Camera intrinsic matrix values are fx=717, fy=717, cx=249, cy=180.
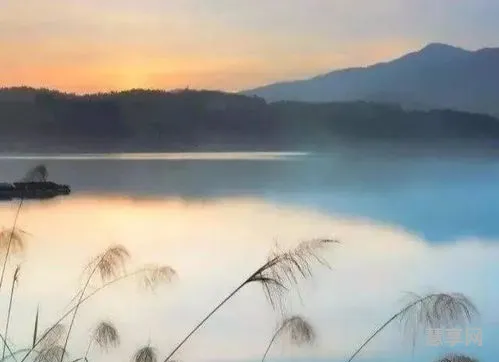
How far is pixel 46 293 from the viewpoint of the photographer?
1992 mm

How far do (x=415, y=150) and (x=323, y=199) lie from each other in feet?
1.05

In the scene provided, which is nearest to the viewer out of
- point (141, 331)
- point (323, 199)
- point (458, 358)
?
point (458, 358)

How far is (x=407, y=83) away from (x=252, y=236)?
0.64 metres

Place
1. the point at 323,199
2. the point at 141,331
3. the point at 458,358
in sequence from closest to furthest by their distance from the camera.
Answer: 1. the point at 458,358
2. the point at 141,331
3. the point at 323,199

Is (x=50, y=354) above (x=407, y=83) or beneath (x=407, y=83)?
beneath

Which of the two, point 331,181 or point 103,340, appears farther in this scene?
point 331,181

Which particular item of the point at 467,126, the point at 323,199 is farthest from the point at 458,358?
the point at 467,126

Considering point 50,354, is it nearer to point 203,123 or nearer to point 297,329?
point 297,329

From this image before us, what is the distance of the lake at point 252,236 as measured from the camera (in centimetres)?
198

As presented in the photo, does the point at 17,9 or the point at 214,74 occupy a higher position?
Result: the point at 17,9

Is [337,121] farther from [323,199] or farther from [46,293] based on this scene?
[46,293]

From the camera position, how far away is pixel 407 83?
2.12 metres

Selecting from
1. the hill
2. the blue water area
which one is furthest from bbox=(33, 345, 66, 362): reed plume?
the hill

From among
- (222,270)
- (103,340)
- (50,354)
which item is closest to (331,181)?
(222,270)
